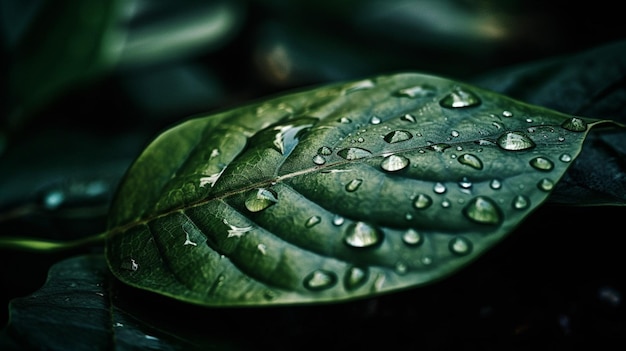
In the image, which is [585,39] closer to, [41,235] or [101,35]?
[101,35]

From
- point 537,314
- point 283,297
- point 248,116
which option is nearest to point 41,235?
point 248,116

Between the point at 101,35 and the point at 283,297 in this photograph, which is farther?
the point at 101,35

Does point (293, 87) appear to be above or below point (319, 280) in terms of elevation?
below

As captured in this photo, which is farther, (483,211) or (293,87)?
(293,87)

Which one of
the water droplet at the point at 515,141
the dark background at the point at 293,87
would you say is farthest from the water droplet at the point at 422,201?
the dark background at the point at 293,87

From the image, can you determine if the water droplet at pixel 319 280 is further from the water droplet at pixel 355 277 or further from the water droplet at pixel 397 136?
the water droplet at pixel 397 136

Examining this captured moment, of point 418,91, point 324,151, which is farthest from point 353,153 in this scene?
point 418,91

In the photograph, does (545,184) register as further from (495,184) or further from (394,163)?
Answer: (394,163)
